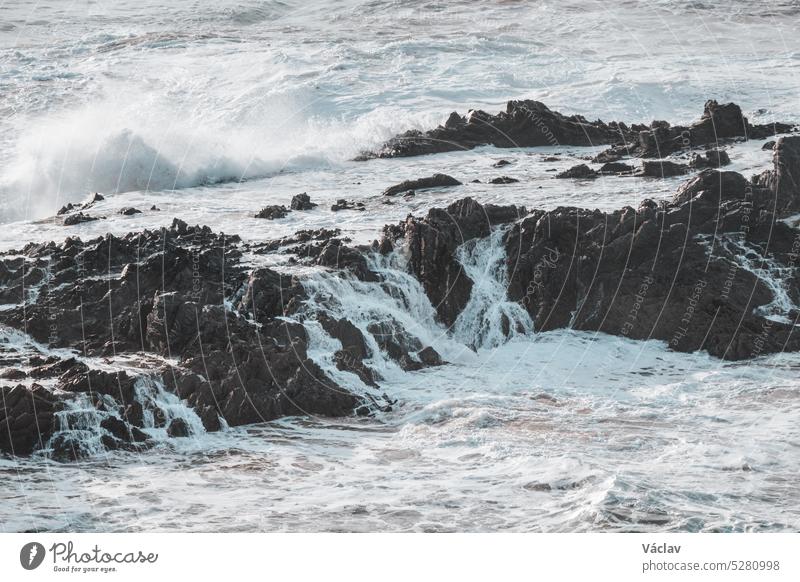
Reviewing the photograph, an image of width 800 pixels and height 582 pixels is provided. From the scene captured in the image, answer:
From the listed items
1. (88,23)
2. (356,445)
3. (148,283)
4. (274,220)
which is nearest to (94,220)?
(274,220)

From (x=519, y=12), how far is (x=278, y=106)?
17.3 meters

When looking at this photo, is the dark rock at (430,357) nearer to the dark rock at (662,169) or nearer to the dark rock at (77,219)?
the dark rock at (662,169)

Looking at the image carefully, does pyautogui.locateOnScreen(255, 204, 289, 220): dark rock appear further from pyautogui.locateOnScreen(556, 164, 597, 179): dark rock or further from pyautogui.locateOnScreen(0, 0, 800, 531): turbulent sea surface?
pyautogui.locateOnScreen(556, 164, 597, 179): dark rock

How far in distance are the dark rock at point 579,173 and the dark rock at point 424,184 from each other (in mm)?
→ 2728

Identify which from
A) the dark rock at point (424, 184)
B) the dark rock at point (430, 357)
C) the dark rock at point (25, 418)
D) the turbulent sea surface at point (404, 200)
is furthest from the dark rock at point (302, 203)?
the dark rock at point (25, 418)

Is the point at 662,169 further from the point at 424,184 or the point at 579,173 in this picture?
the point at 424,184

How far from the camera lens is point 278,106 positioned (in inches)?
1679

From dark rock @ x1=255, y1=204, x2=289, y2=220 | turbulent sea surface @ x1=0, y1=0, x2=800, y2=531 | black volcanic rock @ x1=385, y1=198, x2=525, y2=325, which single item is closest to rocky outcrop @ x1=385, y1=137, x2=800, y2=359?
black volcanic rock @ x1=385, y1=198, x2=525, y2=325

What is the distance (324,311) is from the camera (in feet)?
80.1

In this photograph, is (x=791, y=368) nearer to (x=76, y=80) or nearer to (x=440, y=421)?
(x=440, y=421)

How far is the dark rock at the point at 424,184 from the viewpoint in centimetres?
3190

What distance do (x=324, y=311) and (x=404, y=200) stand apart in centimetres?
722

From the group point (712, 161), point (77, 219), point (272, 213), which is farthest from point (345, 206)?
point (712, 161)

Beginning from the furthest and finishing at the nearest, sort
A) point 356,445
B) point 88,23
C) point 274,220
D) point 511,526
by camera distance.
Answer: point 88,23 → point 274,220 → point 356,445 → point 511,526
